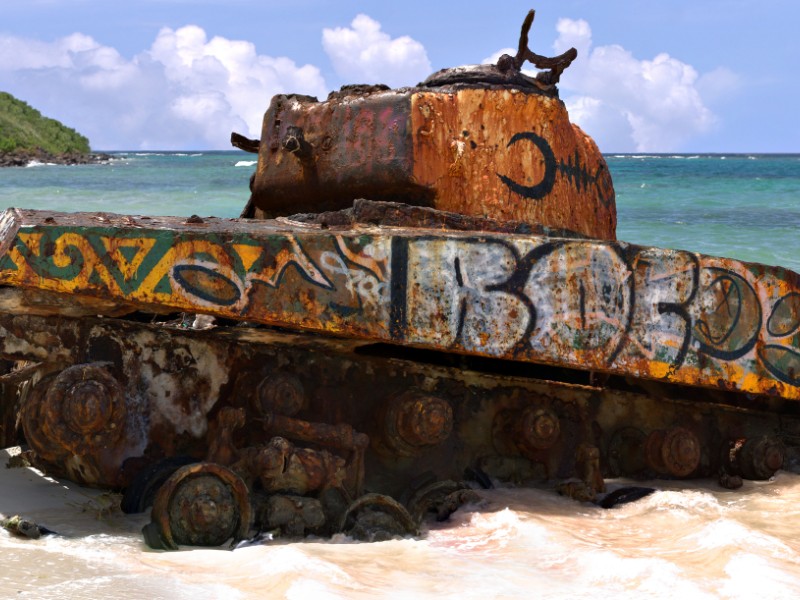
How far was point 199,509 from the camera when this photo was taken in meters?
3.67

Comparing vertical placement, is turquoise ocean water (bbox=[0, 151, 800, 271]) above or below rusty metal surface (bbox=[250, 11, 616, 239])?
above

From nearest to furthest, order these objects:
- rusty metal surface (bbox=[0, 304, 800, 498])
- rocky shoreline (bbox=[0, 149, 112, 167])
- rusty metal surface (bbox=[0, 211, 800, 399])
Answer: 1. rusty metal surface (bbox=[0, 211, 800, 399])
2. rusty metal surface (bbox=[0, 304, 800, 498])
3. rocky shoreline (bbox=[0, 149, 112, 167])

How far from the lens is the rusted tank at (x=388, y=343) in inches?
148

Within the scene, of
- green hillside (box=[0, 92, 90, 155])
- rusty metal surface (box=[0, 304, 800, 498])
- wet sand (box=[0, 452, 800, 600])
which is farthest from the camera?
green hillside (box=[0, 92, 90, 155])

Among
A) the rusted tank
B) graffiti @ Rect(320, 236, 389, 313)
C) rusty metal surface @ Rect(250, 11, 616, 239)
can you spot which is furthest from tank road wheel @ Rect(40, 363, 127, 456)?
rusty metal surface @ Rect(250, 11, 616, 239)

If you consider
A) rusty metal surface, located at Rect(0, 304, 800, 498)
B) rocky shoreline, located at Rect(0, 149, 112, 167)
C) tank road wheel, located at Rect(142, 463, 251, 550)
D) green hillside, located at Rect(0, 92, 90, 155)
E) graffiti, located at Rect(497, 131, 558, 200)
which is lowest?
tank road wheel, located at Rect(142, 463, 251, 550)

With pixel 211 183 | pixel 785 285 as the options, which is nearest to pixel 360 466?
pixel 785 285

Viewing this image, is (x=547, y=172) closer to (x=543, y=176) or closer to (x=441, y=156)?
(x=543, y=176)

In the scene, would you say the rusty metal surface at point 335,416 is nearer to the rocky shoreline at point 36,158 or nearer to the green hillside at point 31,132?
the rocky shoreline at point 36,158

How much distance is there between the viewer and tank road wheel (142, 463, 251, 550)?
3650 mm

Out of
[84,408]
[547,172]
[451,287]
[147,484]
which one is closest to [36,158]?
[547,172]

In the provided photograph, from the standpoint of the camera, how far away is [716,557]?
382cm

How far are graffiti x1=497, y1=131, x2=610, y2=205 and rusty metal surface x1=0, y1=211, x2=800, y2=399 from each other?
975mm

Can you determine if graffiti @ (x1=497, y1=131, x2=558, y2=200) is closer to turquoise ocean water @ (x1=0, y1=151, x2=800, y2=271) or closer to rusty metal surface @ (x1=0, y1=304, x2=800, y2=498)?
rusty metal surface @ (x1=0, y1=304, x2=800, y2=498)
